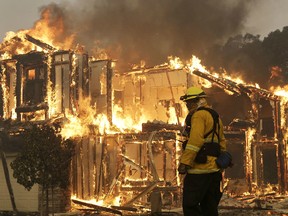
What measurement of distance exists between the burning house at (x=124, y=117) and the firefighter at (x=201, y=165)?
28.6 feet

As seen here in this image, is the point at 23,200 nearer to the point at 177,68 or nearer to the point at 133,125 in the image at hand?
the point at 133,125

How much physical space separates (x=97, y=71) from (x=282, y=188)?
10539 mm

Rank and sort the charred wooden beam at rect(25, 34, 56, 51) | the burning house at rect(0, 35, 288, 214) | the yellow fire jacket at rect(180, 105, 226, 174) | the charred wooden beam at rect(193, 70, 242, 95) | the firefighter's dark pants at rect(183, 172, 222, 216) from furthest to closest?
the charred wooden beam at rect(193, 70, 242, 95) < the charred wooden beam at rect(25, 34, 56, 51) < the burning house at rect(0, 35, 288, 214) < the firefighter's dark pants at rect(183, 172, 222, 216) < the yellow fire jacket at rect(180, 105, 226, 174)

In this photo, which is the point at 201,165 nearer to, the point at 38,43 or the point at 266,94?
the point at 266,94

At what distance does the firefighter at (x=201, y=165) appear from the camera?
5836mm

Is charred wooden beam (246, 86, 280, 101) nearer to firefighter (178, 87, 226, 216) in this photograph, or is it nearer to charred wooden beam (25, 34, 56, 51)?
charred wooden beam (25, 34, 56, 51)

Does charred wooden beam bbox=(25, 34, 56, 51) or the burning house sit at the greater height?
charred wooden beam bbox=(25, 34, 56, 51)

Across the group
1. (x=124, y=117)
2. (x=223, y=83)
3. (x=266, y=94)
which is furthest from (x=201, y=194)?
(x=124, y=117)

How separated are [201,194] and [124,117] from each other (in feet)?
63.8

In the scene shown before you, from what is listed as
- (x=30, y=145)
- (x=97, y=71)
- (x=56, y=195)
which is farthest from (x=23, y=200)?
(x=97, y=71)

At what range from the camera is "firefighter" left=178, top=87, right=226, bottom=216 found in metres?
5.84

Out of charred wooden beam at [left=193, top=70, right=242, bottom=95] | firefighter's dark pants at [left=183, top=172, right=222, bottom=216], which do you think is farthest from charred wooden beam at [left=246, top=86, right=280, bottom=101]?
firefighter's dark pants at [left=183, top=172, right=222, bottom=216]

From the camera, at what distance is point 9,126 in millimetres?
19984

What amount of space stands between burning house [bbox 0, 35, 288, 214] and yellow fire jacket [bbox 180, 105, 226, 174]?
8.96 metres
